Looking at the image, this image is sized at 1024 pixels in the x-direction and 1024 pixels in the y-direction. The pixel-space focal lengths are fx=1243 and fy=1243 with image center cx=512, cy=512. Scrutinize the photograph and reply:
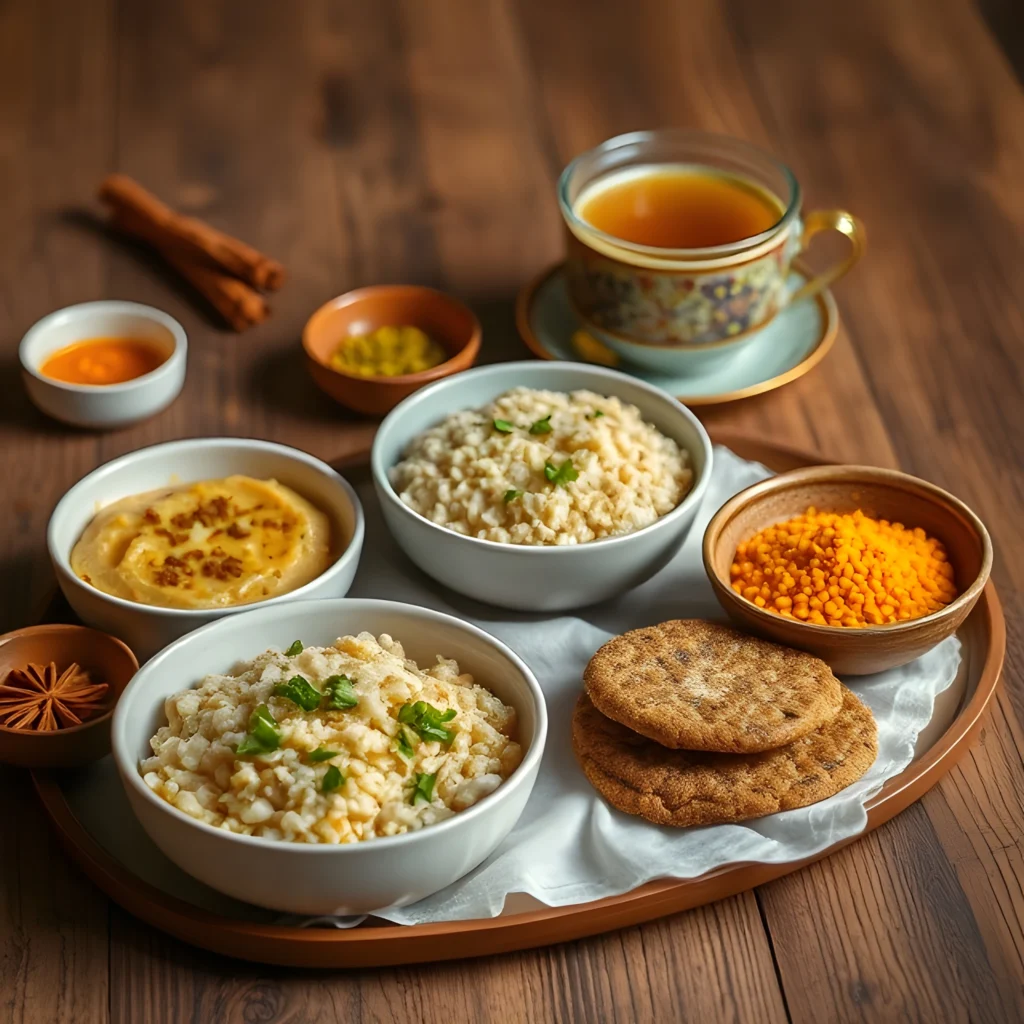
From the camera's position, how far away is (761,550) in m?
2.73

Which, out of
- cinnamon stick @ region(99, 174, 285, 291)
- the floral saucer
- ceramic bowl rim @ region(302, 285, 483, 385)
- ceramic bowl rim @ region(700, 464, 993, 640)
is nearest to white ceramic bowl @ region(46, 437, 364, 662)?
ceramic bowl rim @ region(302, 285, 483, 385)

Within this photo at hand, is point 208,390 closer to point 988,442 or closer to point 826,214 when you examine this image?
point 826,214

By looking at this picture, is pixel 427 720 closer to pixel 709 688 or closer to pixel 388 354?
pixel 709 688

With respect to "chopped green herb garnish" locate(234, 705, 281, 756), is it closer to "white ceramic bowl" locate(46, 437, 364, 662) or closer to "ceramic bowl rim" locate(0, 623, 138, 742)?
"ceramic bowl rim" locate(0, 623, 138, 742)

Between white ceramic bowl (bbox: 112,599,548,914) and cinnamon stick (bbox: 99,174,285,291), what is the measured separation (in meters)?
1.75

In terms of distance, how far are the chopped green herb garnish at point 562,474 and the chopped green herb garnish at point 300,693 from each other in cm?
78

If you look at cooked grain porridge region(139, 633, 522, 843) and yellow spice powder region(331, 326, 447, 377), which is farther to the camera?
yellow spice powder region(331, 326, 447, 377)

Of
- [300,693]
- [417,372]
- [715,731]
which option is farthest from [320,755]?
[417,372]

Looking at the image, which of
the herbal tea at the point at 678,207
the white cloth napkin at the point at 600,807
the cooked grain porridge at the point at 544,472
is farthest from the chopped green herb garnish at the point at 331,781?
the herbal tea at the point at 678,207

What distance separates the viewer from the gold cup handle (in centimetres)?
352

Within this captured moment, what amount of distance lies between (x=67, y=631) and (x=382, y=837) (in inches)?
34.9

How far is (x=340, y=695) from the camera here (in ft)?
7.22

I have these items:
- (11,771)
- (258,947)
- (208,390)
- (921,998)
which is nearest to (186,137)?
(208,390)

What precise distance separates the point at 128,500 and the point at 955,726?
1872 mm
